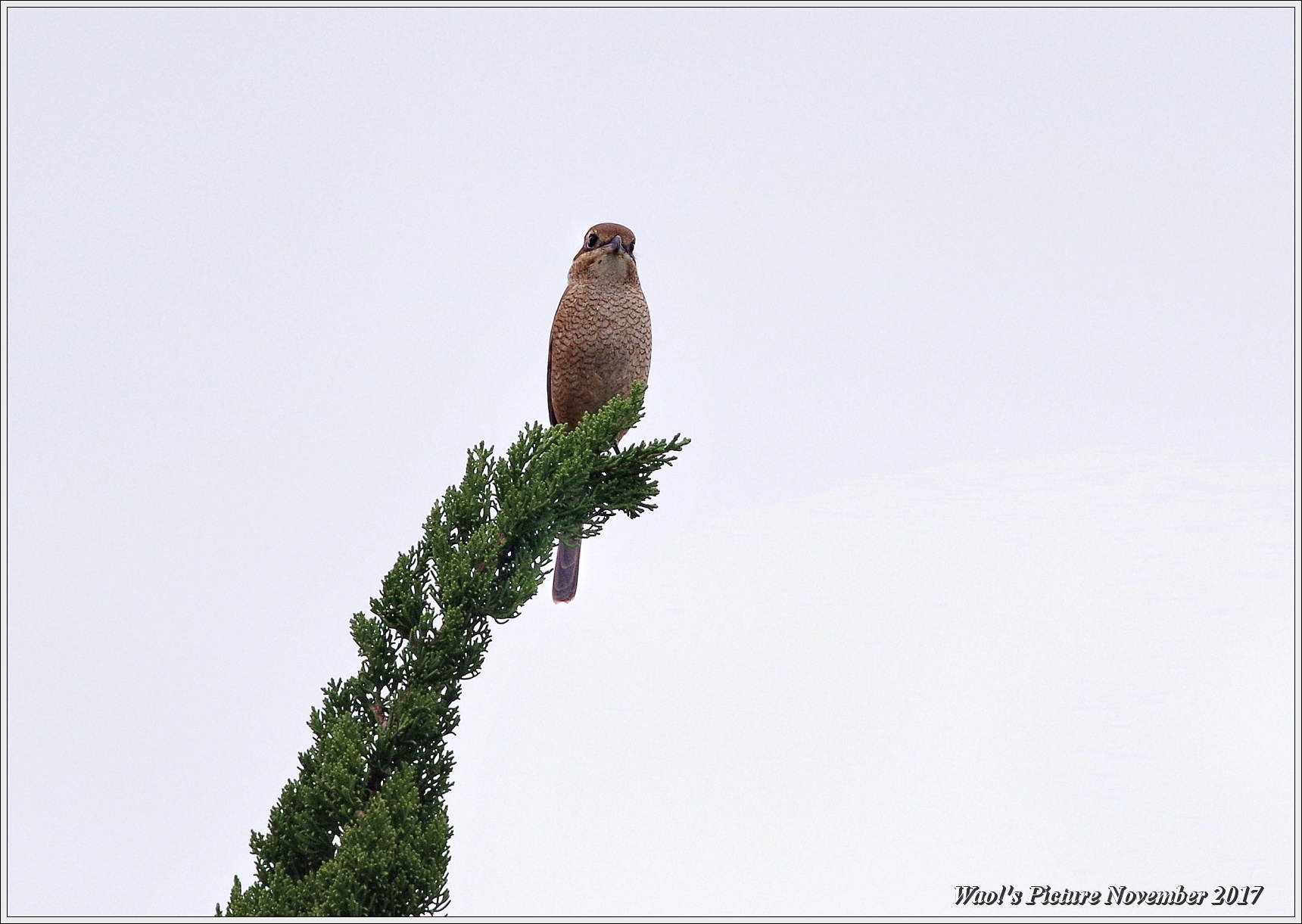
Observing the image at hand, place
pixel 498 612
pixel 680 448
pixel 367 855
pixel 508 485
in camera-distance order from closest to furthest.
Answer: pixel 367 855 → pixel 498 612 → pixel 508 485 → pixel 680 448

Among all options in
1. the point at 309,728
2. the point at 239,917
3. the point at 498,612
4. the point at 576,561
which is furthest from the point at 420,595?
the point at 576,561

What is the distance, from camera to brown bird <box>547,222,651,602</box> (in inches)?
259

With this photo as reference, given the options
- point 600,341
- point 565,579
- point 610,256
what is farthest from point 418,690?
point 610,256

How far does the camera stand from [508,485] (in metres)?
4.27

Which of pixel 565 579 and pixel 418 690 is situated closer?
pixel 418 690

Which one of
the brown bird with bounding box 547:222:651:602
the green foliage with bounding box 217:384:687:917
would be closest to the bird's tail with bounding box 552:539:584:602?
the brown bird with bounding box 547:222:651:602

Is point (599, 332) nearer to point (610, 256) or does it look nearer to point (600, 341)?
point (600, 341)

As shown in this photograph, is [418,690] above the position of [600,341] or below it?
below

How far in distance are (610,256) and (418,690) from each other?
3.42 m

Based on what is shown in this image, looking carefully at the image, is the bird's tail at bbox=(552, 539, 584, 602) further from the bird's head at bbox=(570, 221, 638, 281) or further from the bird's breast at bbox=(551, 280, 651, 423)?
the bird's head at bbox=(570, 221, 638, 281)

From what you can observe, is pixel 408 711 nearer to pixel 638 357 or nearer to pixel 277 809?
pixel 277 809

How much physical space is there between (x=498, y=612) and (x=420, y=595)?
0.83 feet

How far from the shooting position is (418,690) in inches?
149

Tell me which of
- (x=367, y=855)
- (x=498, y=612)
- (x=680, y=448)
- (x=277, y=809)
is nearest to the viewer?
(x=367, y=855)
